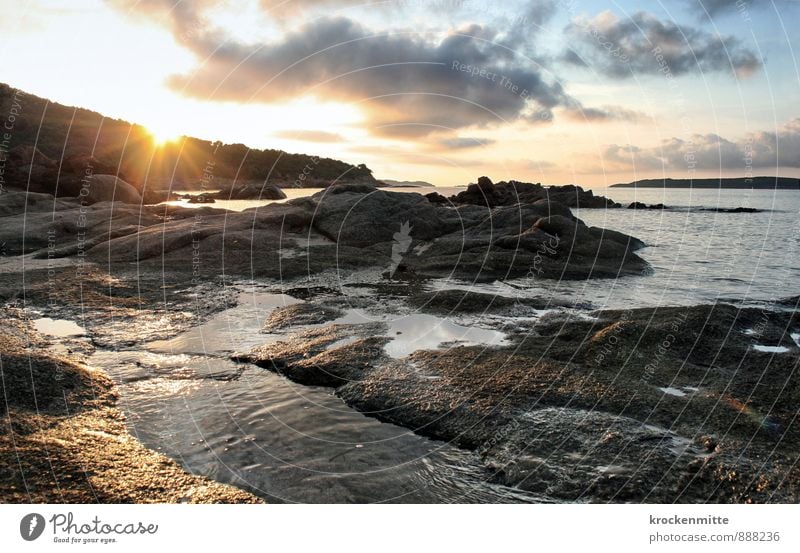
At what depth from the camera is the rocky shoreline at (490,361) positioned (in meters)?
6.28

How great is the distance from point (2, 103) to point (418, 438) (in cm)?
9410

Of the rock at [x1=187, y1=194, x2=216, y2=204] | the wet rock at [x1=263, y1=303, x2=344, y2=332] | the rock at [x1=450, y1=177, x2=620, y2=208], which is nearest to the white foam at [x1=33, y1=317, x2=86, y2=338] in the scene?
the wet rock at [x1=263, y1=303, x2=344, y2=332]

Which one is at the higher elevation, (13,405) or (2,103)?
(2,103)

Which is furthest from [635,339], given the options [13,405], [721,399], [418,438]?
[13,405]

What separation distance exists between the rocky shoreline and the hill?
121 feet

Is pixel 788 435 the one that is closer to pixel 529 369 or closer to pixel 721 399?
pixel 721 399

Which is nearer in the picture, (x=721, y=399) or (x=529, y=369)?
(x=721, y=399)

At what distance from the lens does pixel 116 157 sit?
3529 inches

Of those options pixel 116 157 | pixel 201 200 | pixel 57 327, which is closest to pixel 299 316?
pixel 57 327

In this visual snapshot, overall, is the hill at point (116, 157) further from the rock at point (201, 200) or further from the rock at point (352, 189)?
the rock at point (352, 189)

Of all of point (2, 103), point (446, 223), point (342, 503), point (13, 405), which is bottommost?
point (342, 503)

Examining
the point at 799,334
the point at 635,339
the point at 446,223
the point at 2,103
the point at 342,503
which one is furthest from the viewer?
the point at 2,103

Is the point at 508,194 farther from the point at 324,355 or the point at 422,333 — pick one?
the point at 324,355

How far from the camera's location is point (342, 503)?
579 cm
